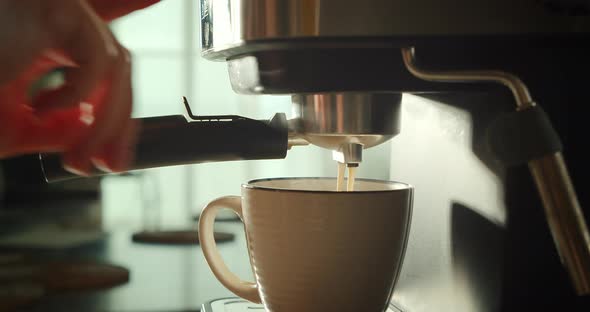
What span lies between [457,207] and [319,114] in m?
0.11

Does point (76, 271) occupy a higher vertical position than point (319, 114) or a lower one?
lower

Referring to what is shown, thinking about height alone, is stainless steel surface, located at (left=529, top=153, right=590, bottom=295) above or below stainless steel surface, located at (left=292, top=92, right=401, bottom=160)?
below

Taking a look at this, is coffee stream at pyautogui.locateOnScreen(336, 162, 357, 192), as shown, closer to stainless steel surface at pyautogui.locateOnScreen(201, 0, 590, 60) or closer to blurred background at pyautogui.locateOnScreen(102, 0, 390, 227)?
stainless steel surface at pyautogui.locateOnScreen(201, 0, 590, 60)

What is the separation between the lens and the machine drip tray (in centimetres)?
48

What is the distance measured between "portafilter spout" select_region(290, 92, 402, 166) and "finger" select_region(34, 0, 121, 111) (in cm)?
19

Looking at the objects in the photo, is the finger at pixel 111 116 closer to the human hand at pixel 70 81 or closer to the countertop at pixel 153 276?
the human hand at pixel 70 81

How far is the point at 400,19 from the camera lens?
317 millimetres

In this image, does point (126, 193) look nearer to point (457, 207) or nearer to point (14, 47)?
point (457, 207)

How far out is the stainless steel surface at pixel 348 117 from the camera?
367 millimetres


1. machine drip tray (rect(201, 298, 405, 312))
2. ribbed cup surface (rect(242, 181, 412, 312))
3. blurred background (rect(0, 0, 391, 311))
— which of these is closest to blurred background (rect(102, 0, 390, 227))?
blurred background (rect(0, 0, 391, 311))

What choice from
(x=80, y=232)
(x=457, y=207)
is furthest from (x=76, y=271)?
(x=457, y=207)

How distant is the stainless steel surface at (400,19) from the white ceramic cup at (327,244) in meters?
0.10

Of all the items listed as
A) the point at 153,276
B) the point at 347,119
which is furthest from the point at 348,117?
the point at 153,276

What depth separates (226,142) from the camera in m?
0.37
